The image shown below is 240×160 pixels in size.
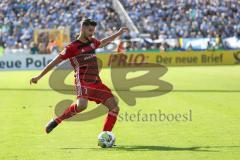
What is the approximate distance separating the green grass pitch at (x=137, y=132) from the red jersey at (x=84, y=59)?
1.24 meters

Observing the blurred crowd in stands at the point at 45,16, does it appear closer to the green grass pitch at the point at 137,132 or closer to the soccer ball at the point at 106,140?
the green grass pitch at the point at 137,132

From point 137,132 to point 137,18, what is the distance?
1557 inches

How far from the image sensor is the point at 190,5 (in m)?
53.4

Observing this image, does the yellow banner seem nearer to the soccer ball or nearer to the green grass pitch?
the green grass pitch

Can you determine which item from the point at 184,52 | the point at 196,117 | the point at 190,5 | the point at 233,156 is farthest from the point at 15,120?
the point at 190,5

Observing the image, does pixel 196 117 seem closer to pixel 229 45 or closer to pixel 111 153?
pixel 111 153

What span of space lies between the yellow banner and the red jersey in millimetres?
33440

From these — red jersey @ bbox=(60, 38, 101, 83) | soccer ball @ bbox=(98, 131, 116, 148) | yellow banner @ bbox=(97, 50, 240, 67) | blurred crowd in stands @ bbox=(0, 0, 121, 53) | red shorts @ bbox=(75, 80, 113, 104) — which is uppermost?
blurred crowd in stands @ bbox=(0, 0, 121, 53)

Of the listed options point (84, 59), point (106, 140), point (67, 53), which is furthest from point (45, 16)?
point (106, 140)

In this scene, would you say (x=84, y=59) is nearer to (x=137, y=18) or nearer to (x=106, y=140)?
(x=106, y=140)

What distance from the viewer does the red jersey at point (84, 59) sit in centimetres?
1106

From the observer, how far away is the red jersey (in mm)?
11062

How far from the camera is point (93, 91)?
1131 cm

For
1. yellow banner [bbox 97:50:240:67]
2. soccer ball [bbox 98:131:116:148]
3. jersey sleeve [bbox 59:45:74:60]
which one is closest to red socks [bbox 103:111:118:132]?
soccer ball [bbox 98:131:116:148]
